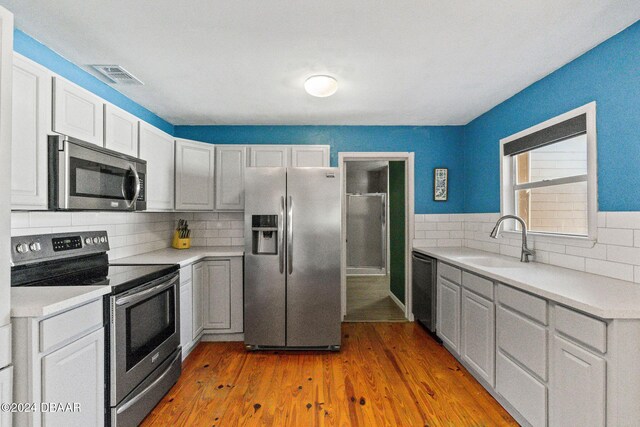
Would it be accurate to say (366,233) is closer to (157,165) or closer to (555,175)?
(555,175)

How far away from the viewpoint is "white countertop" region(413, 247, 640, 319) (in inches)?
52.4

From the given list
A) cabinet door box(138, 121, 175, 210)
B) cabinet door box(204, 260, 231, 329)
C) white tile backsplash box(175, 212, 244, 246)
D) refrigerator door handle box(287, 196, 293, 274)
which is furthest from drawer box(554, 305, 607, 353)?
white tile backsplash box(175, 212, 244, 246)

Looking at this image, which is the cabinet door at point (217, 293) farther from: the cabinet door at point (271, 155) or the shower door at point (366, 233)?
the shower door at point (366, 233)

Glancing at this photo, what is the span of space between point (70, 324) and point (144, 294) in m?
0.56

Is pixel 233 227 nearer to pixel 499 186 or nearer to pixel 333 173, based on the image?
pixel 333 173

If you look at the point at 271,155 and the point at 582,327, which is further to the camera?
the point at 271,155

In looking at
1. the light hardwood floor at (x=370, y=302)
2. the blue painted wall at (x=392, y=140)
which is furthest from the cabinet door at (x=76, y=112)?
the light hardwood floor at (x=370, y=302)

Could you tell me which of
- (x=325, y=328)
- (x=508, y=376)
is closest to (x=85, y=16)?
(x=325, y=328)

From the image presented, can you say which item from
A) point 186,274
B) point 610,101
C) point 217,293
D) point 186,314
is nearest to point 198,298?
point 217,293

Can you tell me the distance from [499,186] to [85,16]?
136 inches

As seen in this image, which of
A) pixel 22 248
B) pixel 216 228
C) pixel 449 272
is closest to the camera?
pixel 22 248

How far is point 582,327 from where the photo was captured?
144 cm

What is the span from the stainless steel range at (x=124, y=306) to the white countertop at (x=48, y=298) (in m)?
0.14

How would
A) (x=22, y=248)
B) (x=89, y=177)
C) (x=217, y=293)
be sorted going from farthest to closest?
(x=217, y=293), (x=89, y=177), (x=22, y=248)
